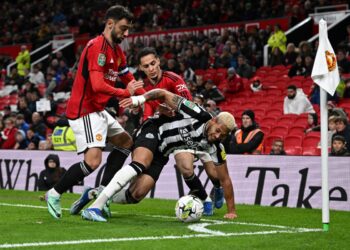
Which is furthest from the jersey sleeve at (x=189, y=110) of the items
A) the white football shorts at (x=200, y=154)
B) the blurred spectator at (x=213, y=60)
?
the blurred spectator at (x=213, y=60)

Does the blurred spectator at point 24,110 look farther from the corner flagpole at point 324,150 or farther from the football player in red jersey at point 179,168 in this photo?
the corner flagpole at point 324,150

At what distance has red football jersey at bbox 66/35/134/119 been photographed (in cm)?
893

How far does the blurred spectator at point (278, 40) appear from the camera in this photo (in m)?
22.1

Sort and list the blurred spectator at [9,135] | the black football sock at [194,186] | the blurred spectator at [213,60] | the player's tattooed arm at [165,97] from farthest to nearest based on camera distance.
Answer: the blurred spectator at [213,60] < the blurred spectator at [9,135] < the black football sock at [194,186] < the player's tattooed arm at [165,97]

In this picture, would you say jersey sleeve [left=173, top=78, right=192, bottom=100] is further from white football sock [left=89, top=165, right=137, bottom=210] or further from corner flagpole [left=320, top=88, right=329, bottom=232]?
corner flagpole [left=320, top=88, right=329, bottom=232]

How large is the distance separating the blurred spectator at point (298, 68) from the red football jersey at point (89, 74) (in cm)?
1141

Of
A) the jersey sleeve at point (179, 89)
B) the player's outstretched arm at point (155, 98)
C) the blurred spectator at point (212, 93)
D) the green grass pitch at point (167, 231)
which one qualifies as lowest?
the green grass pitch at point (167, 231)

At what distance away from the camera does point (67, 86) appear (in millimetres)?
25484

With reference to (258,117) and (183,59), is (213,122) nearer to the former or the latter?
(258,117)

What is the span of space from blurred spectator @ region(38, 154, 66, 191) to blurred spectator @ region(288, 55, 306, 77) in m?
7.34

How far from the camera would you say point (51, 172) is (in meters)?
15.6

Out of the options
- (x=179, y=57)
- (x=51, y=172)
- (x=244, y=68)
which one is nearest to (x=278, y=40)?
(x=244, y=68)

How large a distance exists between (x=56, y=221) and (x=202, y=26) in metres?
18.9

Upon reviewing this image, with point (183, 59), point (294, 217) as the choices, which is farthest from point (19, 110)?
point (294, 217)
